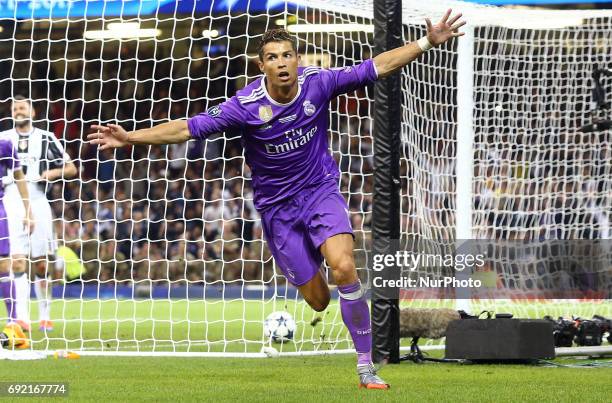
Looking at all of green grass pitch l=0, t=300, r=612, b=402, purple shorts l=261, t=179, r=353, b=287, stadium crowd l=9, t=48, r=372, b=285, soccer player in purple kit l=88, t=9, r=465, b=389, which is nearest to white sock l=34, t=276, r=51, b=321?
green grass pitch l=0, t=300, r=612, b=402

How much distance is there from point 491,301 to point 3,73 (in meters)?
13.6

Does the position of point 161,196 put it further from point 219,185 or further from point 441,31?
point 441,31

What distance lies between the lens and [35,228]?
13023 millimetres

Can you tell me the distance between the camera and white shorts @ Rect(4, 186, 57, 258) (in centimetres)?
1239

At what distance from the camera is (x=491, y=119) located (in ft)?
45.8

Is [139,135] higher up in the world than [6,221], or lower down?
A: higher up

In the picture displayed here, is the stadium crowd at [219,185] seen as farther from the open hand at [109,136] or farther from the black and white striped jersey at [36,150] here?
the open hand at [109,136]

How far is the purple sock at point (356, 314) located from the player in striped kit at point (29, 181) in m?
5.08

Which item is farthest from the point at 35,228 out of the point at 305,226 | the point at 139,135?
the point at 139,135

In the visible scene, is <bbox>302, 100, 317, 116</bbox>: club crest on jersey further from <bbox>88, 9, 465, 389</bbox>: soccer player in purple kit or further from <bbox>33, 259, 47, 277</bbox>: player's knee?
<bbox>33, 259, 47, 277</bbox>: player's knee

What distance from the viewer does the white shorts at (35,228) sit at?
40.7 feet

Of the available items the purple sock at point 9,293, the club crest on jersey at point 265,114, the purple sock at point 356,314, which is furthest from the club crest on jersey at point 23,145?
the purple sock at point 356,314

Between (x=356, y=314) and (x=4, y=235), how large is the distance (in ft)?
20.4

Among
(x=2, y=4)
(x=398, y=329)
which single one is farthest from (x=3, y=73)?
(x=398, y=329)
